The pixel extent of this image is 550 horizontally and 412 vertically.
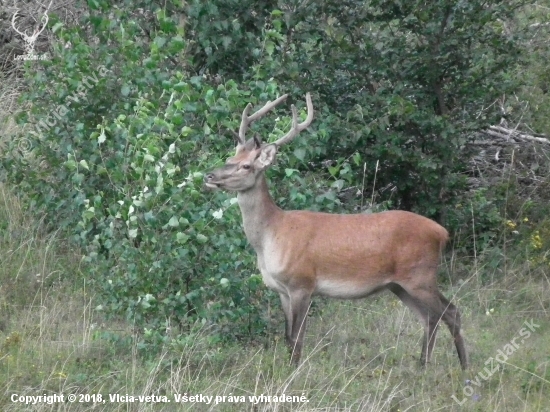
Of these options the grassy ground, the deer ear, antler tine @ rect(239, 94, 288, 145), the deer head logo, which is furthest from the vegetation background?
the deer head logo

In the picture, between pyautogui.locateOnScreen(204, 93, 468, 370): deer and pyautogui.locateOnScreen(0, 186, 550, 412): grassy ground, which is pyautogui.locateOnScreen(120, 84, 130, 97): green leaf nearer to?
pyautogui.locateOnScreen(204, 93, 468, 370): deer

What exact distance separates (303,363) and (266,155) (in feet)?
5.41

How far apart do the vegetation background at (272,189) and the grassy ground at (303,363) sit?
0.08ft

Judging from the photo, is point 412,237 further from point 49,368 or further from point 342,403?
point 49,368

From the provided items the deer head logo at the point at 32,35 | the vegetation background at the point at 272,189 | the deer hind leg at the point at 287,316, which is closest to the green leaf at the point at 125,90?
the vegetation background at the point at 272,189

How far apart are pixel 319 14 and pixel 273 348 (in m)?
3.67

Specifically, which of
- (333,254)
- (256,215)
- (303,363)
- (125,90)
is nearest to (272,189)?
(256,215)

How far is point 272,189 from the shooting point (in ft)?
30.7

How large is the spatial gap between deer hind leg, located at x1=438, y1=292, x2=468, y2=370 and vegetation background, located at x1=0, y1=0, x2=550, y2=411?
7.2 inches

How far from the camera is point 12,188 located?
36.9ft

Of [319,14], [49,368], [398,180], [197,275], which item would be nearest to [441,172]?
[398,180]

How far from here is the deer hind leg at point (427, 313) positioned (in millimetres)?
8375

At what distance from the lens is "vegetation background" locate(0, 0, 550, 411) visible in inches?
306

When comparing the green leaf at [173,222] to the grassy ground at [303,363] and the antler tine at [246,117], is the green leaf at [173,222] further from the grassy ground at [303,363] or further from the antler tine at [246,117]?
the antler tine at [246,117]
